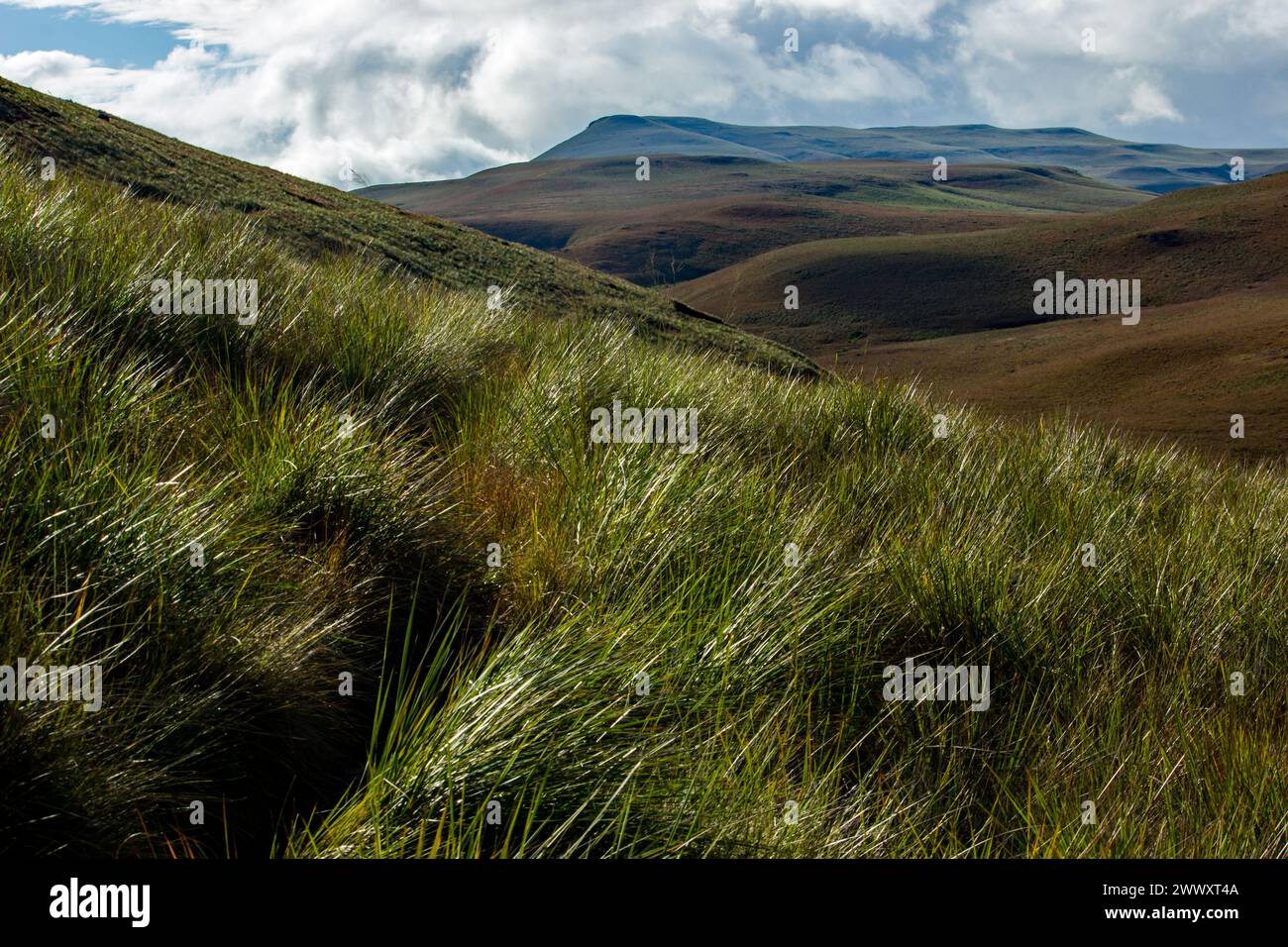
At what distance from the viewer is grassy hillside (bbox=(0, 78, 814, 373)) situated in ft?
Answer: 41.7

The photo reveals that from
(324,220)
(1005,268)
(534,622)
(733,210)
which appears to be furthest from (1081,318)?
(534,622)

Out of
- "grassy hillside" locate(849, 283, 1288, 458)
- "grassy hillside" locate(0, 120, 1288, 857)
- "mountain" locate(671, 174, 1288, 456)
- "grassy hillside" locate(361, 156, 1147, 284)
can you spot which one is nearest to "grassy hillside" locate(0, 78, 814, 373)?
"grassy hillside" locate(0, 120, 1288, 857)

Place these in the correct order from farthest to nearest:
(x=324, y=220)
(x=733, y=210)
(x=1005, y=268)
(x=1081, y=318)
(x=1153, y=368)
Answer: (x=733, y=210), (x=1005, y=268), (x=1081, y=318), (x=1153, y=368), (x=324, y=220)

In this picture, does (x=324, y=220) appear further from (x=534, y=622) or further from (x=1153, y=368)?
(x=1153, y=368)

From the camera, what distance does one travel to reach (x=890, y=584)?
3609mm

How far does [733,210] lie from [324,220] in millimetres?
109908

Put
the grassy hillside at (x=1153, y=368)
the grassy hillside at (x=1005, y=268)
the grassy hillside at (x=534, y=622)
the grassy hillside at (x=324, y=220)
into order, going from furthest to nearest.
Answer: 1. the grassy hillside at (x=1005, y=268)
2. the grassy hillside at (x=1153, y=368)
3. the grassy hillside at (x=324, y=220)
4. the grassy hillside at (x=534, y=622)

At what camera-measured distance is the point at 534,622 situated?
279 cm

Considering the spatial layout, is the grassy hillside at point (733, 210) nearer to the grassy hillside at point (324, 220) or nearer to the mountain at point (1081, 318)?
the mountain at point (1081, 318)

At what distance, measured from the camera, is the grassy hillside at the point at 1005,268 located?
212ft

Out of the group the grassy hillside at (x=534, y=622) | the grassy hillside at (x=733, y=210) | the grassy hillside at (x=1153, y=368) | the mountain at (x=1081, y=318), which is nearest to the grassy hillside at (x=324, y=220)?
the grassy hillside at (x=534, y=622)

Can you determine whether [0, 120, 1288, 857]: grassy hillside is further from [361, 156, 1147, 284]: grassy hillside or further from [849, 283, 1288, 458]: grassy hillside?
[361, 156, 1147, 284]: grassy hillside

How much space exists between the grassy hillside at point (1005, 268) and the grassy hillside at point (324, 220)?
45477 mm
